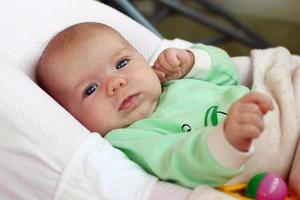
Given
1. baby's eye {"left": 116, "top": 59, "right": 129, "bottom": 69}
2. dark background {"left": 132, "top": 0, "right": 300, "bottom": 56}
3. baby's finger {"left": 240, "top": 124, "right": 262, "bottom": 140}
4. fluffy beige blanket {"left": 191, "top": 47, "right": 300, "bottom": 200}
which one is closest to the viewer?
baby's finger {"left": 240, "top": 124, "right": 262, "bottom": 140}

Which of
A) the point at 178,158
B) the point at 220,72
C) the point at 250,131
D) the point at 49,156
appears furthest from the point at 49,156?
the point at 220,72

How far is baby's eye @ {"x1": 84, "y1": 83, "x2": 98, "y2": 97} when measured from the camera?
0.93 m

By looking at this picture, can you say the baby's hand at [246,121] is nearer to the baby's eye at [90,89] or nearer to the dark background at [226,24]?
the baby's eye at [90,89]

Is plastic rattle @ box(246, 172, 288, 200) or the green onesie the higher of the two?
the green onesie

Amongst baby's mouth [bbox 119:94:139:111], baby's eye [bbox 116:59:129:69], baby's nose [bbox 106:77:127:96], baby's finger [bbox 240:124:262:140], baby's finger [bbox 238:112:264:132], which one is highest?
baby's finger [bbox 238:112:264:132]

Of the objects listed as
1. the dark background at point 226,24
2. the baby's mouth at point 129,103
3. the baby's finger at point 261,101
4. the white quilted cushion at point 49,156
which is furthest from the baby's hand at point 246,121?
the dark background at point 226,24

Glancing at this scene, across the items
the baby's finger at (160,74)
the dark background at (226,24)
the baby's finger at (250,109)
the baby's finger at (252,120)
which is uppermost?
the baby's finger at (250,109)

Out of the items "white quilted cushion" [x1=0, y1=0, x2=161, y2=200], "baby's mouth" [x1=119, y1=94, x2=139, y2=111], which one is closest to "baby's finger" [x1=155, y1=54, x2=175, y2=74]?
"baby's mouth" [x1=119, y1=94, x2=139, y2=111]

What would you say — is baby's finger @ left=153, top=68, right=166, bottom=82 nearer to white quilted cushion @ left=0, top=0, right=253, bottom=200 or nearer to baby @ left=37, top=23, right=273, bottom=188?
baby @ left=37, top=23, right=273, bottom=188

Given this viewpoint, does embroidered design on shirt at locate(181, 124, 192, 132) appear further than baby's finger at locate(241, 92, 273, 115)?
Yes

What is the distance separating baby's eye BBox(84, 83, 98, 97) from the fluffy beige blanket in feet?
0.96

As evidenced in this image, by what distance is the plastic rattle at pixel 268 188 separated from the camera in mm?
746

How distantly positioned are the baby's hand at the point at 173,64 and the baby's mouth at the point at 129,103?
0.36 ft

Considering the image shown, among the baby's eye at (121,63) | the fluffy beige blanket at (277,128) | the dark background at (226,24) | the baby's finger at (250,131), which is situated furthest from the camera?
the dark background at (226,24)
